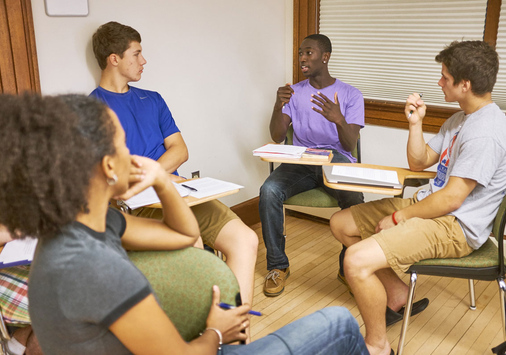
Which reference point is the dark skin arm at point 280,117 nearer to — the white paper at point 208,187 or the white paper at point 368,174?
the white paper at point 368,174

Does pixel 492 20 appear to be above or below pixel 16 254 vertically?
above

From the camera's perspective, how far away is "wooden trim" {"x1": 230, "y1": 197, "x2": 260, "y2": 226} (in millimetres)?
3461

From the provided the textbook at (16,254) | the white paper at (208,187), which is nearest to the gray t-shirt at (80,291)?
the textbook at (16,254)

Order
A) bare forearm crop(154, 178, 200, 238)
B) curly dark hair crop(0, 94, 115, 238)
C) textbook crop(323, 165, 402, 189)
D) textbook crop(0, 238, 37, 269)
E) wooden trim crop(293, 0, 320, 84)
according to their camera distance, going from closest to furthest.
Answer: curly dark hair crop(0, 94, 115, 238) < bare forearm crop(154, 178, 200, 238) < textbook crop(0, 238, 37, 269) < textbook crop(323, 165, 402, 189) < wooden trim crop(293, 0, 320, 84)

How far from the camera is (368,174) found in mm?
2111

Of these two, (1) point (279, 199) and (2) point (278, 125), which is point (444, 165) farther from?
(2) point (278, 125)

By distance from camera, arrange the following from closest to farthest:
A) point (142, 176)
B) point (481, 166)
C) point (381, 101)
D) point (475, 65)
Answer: point (142, 176)
point (481, 166)
point (475, 65)
point (381, 101)

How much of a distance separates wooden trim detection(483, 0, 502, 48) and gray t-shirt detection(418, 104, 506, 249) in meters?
1.02

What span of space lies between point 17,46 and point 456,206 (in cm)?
208

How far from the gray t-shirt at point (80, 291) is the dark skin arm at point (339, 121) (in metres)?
1.77

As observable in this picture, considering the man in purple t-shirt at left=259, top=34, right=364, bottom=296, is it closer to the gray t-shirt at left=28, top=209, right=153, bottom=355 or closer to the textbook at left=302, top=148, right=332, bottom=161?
the textbook at left=302, top=148, right=332, bottom=161

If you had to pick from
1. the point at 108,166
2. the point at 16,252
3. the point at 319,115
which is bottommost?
the point at 16,252

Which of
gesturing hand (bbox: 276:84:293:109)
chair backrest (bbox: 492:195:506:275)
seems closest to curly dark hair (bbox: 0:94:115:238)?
chair backrest (bbox: 492:195:506:275)

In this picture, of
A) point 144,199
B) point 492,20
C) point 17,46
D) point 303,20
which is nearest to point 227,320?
point 144,199
